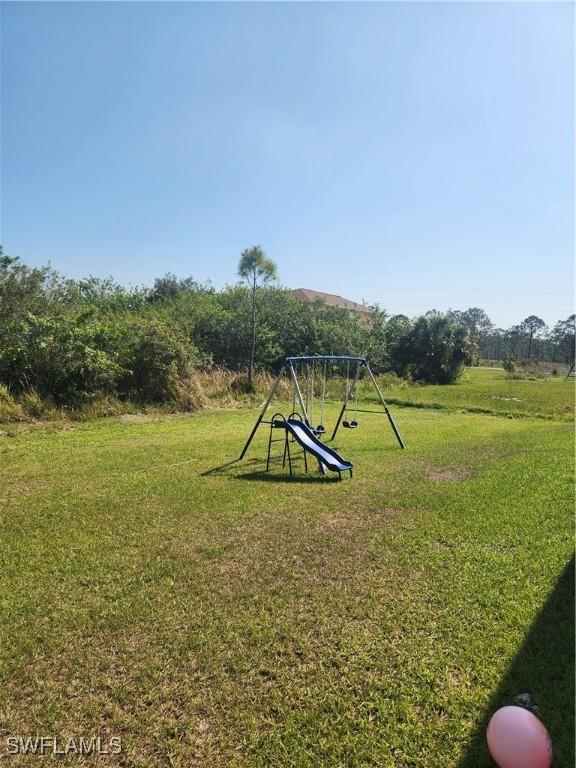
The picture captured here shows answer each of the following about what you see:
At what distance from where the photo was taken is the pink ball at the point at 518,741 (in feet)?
5.89

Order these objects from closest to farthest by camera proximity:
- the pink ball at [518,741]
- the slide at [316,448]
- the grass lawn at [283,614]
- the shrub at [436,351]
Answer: the pink ball at [518,741] < the grass lawn at [283,614] < the slide at [316,448] < the shrub at [436,351]

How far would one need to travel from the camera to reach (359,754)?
1.95 m

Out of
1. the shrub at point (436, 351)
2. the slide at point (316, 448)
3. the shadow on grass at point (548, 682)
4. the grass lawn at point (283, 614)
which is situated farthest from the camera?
the shrub at point (436, 351)

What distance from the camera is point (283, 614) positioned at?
2.94 metres

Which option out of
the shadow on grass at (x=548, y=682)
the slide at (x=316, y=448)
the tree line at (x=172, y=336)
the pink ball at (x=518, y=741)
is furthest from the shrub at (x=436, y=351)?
the pink ball at (x=518, y=741)

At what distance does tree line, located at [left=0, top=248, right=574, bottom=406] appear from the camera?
10.9m

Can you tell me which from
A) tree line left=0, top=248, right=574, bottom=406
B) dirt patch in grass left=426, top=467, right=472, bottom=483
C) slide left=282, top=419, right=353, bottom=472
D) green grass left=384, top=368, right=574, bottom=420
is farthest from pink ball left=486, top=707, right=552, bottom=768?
green grass left=384, top=368, right=574, bottom=420

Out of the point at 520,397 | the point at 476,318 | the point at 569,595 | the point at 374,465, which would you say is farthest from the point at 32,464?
the point at 476,318

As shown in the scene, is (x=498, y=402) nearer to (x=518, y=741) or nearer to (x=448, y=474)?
(x=448, y=474)

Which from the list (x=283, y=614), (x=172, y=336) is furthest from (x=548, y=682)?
(x=172, y=336)

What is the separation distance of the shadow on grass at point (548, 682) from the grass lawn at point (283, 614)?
10mm

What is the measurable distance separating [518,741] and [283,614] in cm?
148

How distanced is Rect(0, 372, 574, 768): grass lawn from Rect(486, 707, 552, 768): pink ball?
0.11m

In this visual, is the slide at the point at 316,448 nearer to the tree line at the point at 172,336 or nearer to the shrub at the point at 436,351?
the tree line at the point at 172,336
